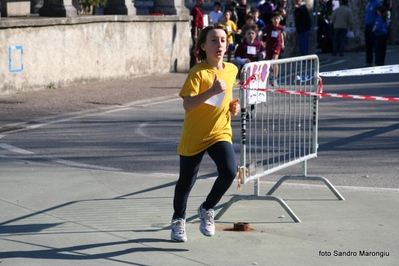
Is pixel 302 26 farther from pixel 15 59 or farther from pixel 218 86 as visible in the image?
pixel 218 86

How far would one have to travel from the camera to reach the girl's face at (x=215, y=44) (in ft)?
20.8

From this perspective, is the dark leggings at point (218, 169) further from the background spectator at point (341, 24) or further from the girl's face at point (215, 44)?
the background spectator at point (341, 24)

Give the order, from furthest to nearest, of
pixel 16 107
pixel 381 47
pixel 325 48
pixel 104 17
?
1. pixel 325 48
2. pixel 381 47
3. pixel 104 17
4. pixel 16 107

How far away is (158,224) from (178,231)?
2.09ft

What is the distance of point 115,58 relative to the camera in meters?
20.3

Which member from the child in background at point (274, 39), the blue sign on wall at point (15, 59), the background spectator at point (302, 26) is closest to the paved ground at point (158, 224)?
the blue sign on wall at point (15, 59)

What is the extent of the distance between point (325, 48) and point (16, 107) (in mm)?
16629

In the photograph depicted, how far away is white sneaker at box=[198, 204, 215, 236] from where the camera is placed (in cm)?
656

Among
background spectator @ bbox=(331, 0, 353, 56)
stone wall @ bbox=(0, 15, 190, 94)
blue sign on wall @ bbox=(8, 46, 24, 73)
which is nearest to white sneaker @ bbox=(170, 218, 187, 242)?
stone wall @ bbox=(0, 15, 190, 94)

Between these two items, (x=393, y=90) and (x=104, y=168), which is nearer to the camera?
(x=104, y=168)

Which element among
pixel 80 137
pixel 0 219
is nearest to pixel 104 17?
pixel 80 137

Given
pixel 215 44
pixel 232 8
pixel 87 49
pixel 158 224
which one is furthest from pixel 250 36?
pixel 232 8

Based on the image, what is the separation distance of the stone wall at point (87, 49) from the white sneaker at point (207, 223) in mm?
10850

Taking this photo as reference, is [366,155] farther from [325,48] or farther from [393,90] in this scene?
[325,48]
